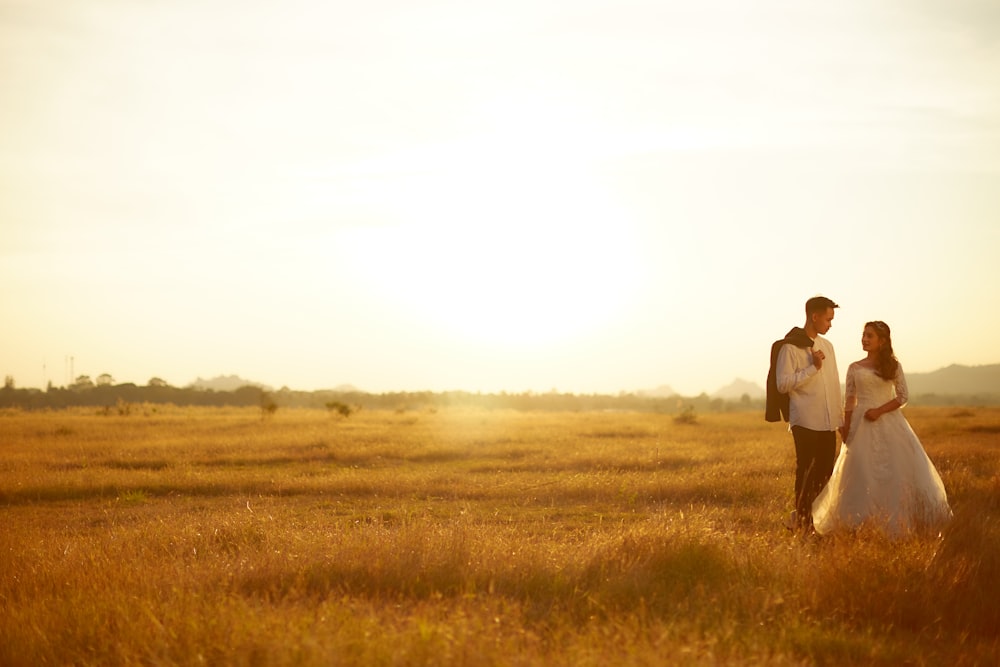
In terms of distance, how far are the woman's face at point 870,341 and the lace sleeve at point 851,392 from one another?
0.28m

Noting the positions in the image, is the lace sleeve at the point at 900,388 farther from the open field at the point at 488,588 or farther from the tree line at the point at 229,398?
the tree line at the point at 229,398

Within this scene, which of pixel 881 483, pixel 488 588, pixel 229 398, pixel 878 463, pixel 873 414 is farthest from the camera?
pixel 229 398

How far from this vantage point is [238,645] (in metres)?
4.86

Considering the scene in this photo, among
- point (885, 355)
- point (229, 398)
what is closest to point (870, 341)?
point (885, 355)

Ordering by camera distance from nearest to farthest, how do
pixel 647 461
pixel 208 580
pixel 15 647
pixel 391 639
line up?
pixel 391 639 < pixel 15 647 < pixel 208 580 < pixel 647 461

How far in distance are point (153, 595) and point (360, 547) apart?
1.78 meters

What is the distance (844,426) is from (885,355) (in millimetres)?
934

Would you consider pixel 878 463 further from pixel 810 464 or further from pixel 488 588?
pixel 488 588

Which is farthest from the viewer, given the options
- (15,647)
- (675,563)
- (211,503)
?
(211,503)

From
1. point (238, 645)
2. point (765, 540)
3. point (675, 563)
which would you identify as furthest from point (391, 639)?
point (765, 540)

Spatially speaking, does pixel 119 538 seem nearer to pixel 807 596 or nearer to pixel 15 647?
pixel 15 647

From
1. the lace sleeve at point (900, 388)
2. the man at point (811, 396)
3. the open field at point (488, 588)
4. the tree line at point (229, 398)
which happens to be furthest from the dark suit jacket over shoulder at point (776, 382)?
the tree line at point (229, 398)

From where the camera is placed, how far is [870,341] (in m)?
10.1

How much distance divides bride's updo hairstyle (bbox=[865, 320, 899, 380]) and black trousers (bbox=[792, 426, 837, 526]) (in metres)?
0.92
